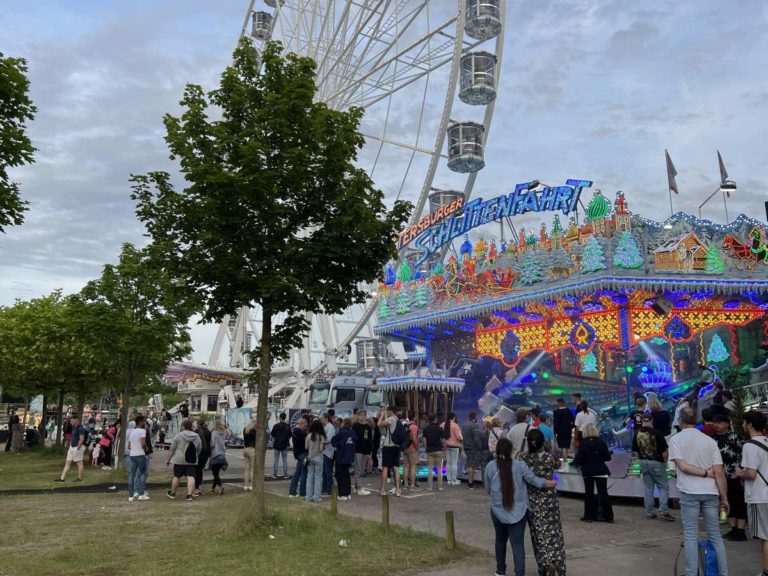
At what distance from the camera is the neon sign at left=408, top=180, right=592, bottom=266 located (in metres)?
21.4

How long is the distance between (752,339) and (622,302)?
4.79 meters

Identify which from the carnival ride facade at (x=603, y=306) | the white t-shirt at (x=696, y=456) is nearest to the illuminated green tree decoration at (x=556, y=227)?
the carnival ride facade at (x=603, y=306)

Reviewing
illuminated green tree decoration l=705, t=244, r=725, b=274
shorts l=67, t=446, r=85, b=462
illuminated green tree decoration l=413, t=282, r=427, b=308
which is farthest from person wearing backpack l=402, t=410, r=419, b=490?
illuminated green tree decoration l=413, t=282, r=427, b=308

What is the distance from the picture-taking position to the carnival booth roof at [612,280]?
65.2ft

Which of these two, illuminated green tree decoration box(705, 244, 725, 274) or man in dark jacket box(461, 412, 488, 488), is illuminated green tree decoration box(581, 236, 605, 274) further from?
man in dark jacket box(461, 412, 488, 488)

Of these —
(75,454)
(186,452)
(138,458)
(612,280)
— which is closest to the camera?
(138,458)

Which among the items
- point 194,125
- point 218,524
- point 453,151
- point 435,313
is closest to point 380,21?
point 453,151

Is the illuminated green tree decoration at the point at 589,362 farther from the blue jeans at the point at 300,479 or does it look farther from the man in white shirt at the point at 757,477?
the man in white shirt at the point at 757,477

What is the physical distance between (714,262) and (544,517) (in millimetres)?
15300

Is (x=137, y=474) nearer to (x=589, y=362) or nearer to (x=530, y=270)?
(x=530, y=270)

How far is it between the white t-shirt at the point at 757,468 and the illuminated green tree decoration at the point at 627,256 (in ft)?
42.8

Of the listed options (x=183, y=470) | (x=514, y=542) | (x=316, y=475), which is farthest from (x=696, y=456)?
(x=183, y=470)

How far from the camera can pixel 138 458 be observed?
14.6 metres

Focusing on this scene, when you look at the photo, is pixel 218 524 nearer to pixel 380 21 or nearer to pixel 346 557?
pixel 346 557
